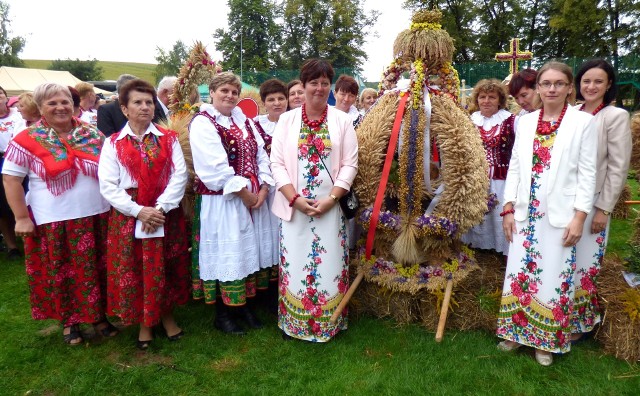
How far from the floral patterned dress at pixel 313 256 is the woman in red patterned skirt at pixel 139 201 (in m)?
0.94

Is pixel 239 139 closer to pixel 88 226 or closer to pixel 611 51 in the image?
pixel 88 226

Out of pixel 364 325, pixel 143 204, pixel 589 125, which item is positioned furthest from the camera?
pixel 364 325

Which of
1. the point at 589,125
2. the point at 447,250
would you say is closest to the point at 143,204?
the point at 447,250

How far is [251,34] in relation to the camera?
35.5 meters

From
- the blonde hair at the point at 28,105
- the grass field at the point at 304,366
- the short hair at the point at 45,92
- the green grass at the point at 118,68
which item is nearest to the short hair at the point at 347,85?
the grass field at the point at 304,366

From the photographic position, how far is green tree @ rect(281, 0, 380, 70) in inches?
1382

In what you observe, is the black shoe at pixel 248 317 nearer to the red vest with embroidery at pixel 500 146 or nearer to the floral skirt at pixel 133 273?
the floral skirt at pixel 133 273

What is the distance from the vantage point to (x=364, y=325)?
3.87 metres

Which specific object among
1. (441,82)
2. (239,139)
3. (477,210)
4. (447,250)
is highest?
(441,82)

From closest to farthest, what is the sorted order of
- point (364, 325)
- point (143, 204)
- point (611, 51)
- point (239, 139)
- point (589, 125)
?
point (589, 125)
point (143, 204)
point (239, 139)
point (364, 325)
point (611, 51)

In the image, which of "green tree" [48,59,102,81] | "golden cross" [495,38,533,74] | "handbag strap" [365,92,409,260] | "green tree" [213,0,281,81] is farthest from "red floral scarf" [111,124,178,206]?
"green tree" [48,59,102,81]

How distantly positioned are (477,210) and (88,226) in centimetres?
302

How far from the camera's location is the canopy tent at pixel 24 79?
1914 cm

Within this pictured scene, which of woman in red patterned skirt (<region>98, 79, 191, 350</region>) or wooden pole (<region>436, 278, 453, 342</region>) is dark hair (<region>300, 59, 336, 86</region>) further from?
wooden pole (<region>436, 278, 453, 342</region>)
